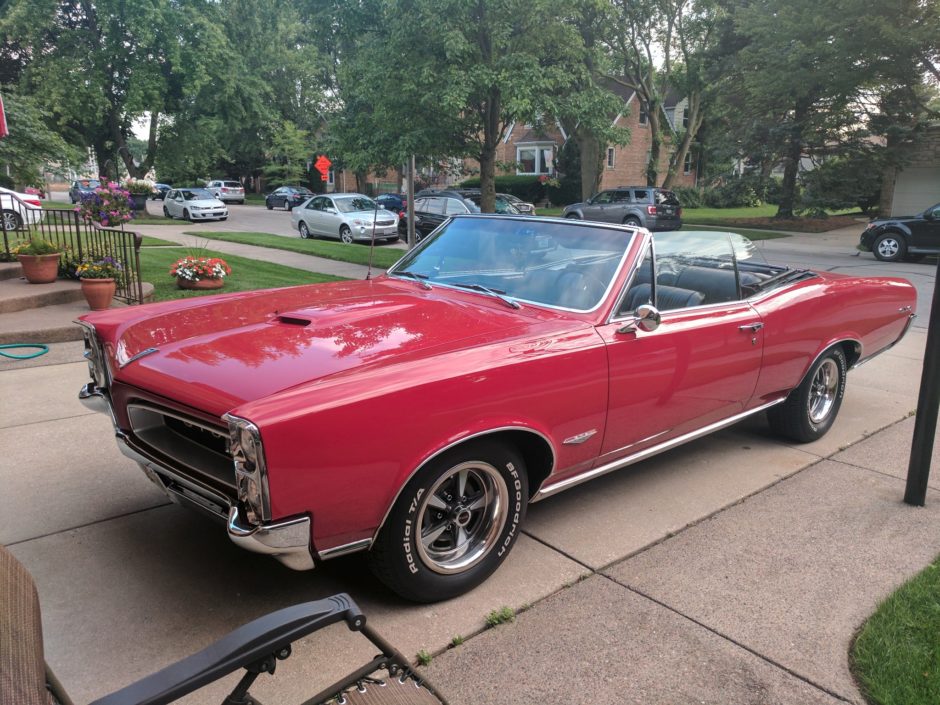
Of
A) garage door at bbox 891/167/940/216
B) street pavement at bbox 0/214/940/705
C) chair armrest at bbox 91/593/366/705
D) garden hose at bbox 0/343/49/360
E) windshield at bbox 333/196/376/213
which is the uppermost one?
garage door at bbox 891/167/940/216

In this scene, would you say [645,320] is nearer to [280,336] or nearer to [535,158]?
[280,336]

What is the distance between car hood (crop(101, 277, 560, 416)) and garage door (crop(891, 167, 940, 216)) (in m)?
31.9

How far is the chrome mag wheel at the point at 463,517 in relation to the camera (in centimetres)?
304

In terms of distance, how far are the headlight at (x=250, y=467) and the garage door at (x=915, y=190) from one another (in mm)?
33343

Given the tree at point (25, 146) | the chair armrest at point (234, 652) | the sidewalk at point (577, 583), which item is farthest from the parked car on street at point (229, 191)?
the chair armrest at point (234, 652)

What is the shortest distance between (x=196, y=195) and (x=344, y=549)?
3040 centimetres

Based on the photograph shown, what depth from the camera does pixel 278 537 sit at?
2.48 metres

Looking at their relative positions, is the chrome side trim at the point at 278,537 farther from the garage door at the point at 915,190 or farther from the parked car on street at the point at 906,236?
the garage door at the point at 915,190

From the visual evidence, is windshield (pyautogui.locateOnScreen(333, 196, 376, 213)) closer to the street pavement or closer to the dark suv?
the dark suv

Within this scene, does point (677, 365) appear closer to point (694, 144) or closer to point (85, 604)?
point (85, 604)

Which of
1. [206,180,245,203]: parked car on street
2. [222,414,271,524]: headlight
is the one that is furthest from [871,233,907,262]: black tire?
[206,180,245,203]: parked car on street

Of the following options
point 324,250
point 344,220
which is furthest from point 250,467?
point 344,220

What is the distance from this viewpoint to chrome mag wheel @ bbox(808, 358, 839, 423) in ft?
17.2

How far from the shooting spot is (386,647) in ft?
5.78
